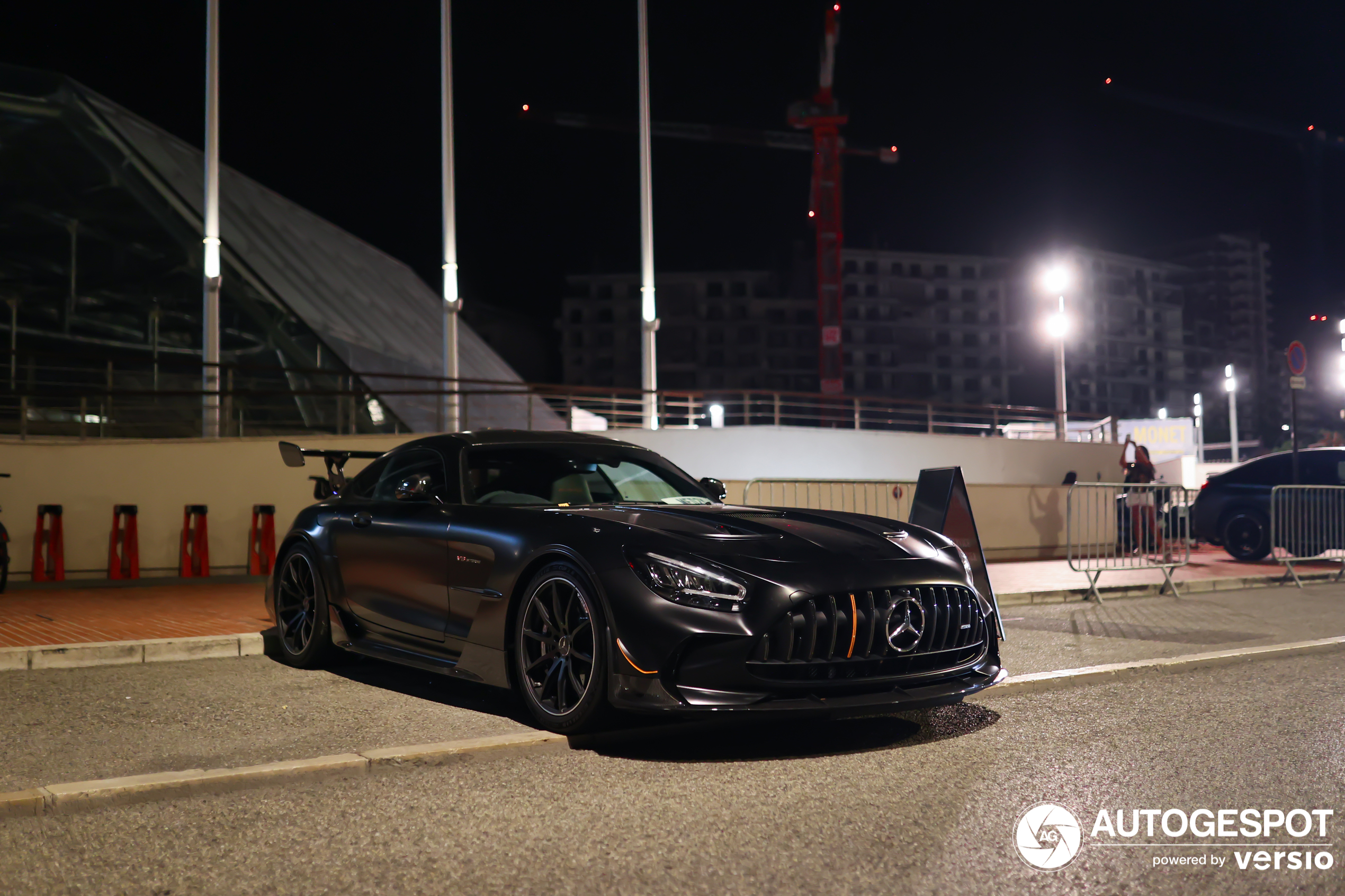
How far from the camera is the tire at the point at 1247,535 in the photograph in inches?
642

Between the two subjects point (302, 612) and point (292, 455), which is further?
point (292, 455)

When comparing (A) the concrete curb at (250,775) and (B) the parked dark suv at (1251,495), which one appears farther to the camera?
→ (B) the parked dark suv at (1251,495)

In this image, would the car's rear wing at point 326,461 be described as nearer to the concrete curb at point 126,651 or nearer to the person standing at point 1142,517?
the concrete curb at point 126,651

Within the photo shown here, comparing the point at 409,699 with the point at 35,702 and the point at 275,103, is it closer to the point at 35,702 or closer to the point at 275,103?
the point at 35,702

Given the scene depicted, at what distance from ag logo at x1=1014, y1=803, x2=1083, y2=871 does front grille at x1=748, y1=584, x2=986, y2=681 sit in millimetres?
936

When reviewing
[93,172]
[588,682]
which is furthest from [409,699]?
[93,172]

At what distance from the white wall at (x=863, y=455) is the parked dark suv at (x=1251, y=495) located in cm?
542

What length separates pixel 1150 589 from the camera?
12.6 meters

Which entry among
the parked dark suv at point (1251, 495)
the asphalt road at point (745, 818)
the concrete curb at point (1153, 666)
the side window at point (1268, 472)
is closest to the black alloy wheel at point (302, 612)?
the asphalt road at point (745, 818)

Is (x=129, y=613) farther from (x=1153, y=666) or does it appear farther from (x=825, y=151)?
(x=825, y=151)

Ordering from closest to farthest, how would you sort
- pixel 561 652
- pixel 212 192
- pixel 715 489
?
1. pixel 561 652
2. pixel 715 489
3. pixel 212 192

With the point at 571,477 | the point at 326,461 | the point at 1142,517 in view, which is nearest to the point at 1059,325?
Result: the point at 1142,517

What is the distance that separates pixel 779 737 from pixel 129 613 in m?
6.86

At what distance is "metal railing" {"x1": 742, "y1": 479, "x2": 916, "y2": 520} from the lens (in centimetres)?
1212
